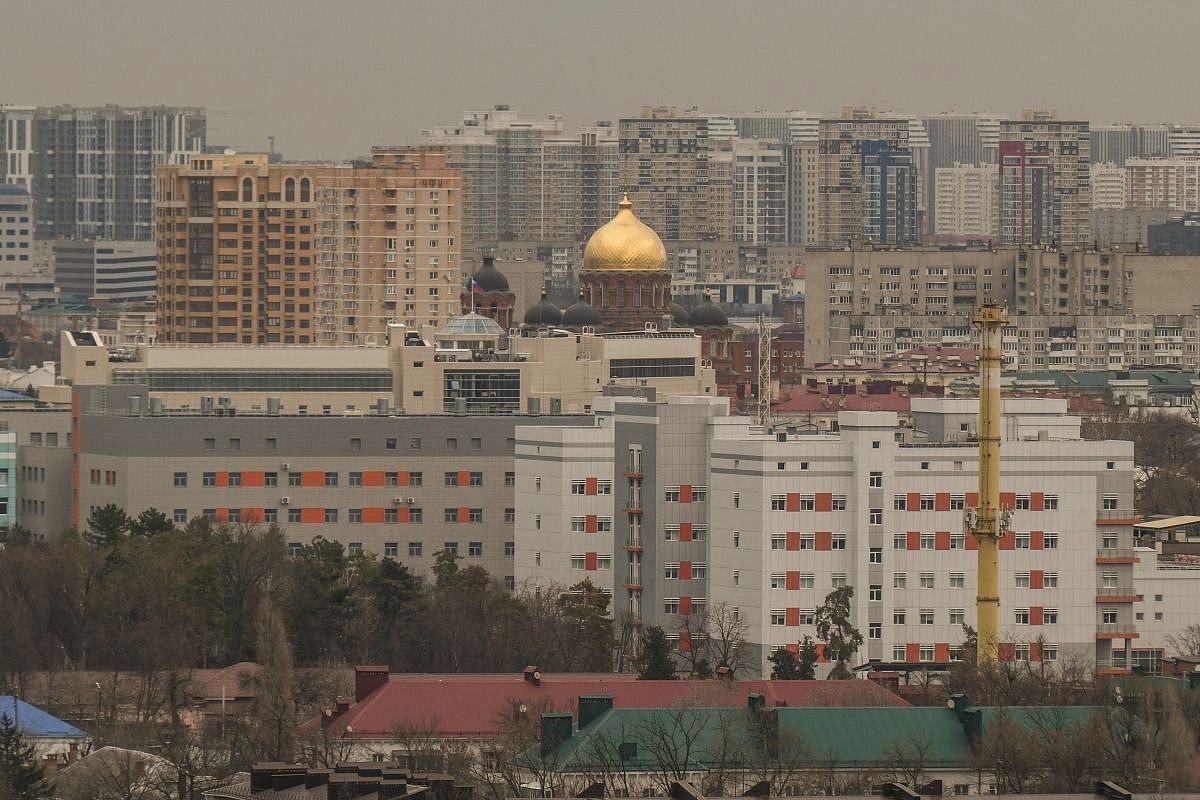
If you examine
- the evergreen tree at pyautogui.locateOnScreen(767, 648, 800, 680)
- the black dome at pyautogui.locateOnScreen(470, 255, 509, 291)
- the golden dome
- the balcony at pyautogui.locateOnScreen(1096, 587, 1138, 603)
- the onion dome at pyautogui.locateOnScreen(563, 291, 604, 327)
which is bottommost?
→ the evergreen tree at pyautogui.locateOnScreen(767, 648, 800, 680)

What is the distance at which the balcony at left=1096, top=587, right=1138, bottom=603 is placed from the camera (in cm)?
5972

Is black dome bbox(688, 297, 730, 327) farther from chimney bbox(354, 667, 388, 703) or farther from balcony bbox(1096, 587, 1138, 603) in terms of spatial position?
chimney bbox(354, 667, 388, 703)

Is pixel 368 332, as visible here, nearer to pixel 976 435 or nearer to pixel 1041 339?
pixel 1041 339

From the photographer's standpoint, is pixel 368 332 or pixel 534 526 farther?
pixel 368 332

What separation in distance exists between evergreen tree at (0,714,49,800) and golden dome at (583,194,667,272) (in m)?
67.6

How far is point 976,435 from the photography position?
61844 mm

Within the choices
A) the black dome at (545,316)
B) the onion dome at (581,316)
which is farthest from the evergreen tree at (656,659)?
the black dome at (545,316)

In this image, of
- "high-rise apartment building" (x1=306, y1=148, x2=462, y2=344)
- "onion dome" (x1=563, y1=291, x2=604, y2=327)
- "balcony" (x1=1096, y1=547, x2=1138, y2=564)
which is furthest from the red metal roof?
"high-rise apartment building" (x1=306, y1=148, x2=462, y2=344)

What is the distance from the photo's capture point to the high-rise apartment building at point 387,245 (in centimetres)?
12044

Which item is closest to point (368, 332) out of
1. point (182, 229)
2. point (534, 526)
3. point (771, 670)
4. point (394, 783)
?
point (182, 229)

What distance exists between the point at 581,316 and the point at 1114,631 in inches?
1797

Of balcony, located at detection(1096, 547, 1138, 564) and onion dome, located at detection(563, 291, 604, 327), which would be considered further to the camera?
onion dome, located at detection(563, 291, 604, 327)

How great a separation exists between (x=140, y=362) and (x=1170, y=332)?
63.7m

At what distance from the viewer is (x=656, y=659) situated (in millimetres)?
53406
